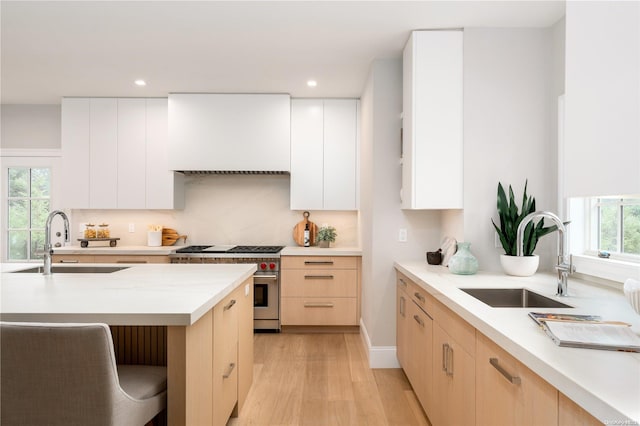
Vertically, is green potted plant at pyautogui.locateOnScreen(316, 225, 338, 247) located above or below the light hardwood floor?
above

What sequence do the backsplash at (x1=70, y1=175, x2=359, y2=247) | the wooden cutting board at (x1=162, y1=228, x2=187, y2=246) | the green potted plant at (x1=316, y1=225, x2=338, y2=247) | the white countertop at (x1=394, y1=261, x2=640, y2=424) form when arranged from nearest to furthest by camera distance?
1. the white countertop at (x1=394, y1=261, x2=640, y2=424)
2. the green potted plant at (x1=316, y1=225, x2=338, y2=247)
3. the wooden cutting board at (x1=162, y1=228, x2=187, y2=246)
4. the backsplash at (x1=70, y1=175, x2=359, y2=247)

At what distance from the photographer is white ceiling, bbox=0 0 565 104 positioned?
244 cm

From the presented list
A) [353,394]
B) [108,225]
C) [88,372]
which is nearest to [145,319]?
[88,372]

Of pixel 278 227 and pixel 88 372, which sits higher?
pixel 278 227

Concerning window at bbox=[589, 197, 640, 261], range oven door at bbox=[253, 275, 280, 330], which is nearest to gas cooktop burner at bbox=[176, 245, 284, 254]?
range oven door at bbox=[253, 275, 280, 330]

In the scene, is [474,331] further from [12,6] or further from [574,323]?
[12,6]

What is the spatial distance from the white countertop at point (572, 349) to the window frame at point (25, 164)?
446 centimetres

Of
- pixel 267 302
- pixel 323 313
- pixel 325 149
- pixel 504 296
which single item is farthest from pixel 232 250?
pixel 504 296

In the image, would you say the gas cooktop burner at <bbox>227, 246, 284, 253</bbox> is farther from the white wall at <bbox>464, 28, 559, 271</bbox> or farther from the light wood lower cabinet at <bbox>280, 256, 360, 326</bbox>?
the white wall at <bbox>464, 28, 559, 271</bbox>

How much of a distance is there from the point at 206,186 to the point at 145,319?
345cm

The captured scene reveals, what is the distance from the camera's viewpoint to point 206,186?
4.64 m

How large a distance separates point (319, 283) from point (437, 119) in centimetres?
209

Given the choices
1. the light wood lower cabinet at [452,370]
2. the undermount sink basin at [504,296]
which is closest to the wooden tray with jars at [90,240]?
the light wood lower cabinet at [452,370]

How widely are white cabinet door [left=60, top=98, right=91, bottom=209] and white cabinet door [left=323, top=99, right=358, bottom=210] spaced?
2.67 m
